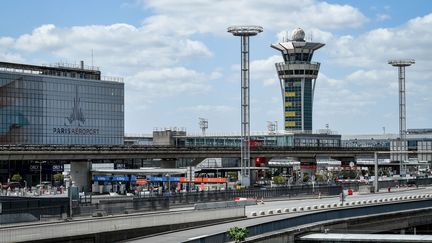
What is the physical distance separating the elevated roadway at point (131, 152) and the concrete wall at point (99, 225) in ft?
197

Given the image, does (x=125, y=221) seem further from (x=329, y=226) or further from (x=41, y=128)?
(x=41, y=128)

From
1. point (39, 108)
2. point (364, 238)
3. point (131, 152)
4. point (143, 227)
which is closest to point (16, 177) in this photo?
point (131, 152)

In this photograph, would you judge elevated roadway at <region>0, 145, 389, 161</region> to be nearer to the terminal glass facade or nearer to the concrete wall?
the terminal glass facade

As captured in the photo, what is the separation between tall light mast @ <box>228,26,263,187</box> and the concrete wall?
61.8 metres

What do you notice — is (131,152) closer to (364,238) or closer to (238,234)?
(364,238)

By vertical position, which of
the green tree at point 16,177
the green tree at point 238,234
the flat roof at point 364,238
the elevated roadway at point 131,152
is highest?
the elevated roadway at point 131,152

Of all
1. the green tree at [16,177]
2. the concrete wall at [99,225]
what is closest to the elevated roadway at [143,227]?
the concrete wall at [99,225]

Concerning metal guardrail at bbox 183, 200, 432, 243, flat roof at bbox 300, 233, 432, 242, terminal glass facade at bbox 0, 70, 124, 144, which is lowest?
flat roof at bbox 300, 233, 432, 242

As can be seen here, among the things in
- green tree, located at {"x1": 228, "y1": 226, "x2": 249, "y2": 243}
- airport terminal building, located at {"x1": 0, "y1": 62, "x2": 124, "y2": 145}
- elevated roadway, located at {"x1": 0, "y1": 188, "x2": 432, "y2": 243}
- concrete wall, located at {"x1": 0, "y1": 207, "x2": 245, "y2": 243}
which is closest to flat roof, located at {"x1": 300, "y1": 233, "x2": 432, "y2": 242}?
elevated roadway, located at {"x1": 0, "y1": 188, "x2": 432, "y2": 243}

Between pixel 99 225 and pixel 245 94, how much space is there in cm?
8012

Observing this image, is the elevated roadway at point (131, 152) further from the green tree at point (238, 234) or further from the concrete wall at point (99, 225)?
the green tree at point (238, 234)

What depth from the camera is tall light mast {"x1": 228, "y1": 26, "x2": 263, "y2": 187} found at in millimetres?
124812

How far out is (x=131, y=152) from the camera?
5123 inches

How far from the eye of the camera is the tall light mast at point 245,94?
409ft
